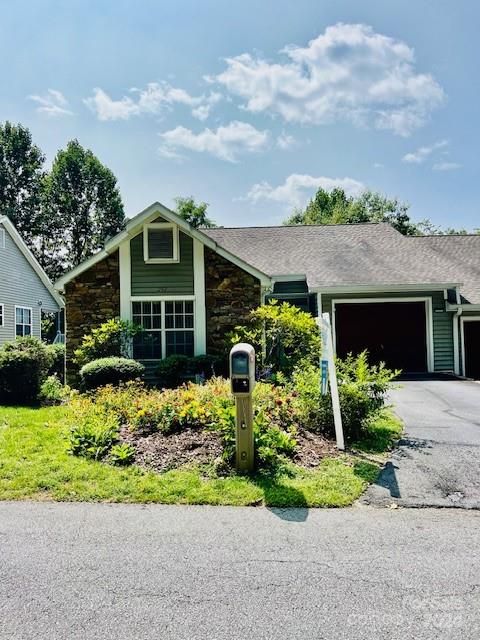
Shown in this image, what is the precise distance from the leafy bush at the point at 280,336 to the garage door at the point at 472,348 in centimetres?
735

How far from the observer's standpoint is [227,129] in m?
17.0

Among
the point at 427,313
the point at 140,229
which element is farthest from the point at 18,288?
the point at 427,313

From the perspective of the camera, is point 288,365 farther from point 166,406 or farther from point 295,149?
point 295,149

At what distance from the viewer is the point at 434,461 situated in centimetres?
539

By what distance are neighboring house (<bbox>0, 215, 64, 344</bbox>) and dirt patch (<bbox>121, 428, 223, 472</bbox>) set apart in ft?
50.0

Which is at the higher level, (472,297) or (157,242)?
(157,242)

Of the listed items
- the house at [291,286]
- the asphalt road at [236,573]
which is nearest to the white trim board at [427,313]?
the house at [291,286]

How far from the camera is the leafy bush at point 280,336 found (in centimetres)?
1025

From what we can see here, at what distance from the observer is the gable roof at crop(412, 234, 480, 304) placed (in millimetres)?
15156

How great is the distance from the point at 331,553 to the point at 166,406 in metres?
3.74

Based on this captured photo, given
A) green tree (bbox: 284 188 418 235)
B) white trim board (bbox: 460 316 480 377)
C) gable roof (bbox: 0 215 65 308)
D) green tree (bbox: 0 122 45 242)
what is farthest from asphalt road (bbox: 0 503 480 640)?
green tree (bbox: 0 122 45 242)

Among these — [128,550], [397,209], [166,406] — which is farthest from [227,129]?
[397,209]

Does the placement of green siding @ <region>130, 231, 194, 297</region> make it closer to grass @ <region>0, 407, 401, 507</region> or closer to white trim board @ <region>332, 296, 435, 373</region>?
white trim board @ <region>332, 296, 435, 373</region>

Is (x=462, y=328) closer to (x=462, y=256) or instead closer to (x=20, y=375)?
(x=462, y=256)
